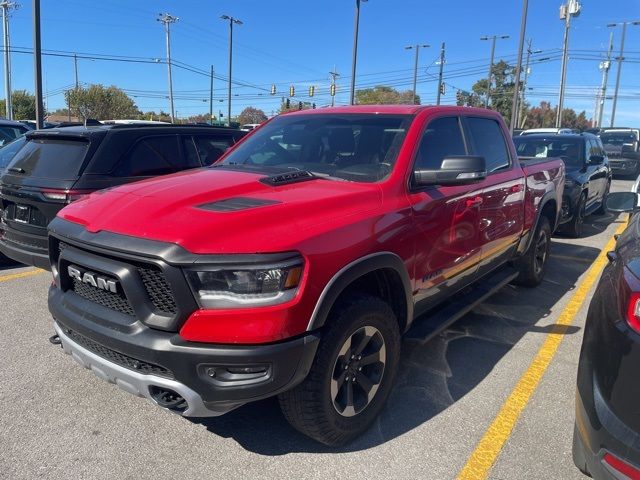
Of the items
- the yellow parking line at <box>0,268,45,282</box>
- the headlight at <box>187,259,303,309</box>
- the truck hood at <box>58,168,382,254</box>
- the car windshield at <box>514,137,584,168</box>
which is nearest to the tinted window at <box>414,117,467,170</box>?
the truck hood at <box>58,168,382,254</box>

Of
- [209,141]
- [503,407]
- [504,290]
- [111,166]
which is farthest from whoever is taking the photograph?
[209,141]

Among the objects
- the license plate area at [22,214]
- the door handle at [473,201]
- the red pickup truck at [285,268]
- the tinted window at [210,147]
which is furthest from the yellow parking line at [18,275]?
the door handle at [473,201]

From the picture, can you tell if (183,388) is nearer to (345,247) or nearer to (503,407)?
(345,247)

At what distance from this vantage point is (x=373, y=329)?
283 cm

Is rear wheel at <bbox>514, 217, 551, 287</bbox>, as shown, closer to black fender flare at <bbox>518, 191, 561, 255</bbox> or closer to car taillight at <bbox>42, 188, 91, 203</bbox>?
black fender flare at <bbox>518, 191, 561, 255</bbox>

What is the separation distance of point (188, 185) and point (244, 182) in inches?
13.1

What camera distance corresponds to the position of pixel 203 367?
7.36 ft

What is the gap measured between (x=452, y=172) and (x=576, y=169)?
7.06m

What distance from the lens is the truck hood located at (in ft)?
7.49

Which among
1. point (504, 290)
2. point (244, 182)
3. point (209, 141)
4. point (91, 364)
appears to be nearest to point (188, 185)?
point (244, 182)

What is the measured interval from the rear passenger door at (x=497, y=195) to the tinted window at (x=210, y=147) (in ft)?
10.3

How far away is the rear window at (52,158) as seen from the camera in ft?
15.6

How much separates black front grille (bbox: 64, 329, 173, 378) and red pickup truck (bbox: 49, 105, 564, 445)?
1 centimetres

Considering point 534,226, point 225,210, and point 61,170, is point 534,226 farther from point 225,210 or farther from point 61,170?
point 61,170
